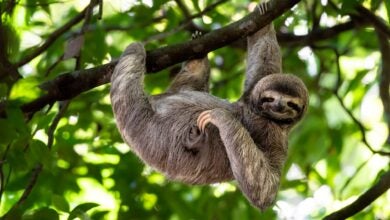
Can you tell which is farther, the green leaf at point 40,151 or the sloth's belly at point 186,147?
the sloth's belly at point 186,147

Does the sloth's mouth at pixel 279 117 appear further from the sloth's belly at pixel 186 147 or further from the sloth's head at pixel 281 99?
the sloth's belly at pixel 186 147

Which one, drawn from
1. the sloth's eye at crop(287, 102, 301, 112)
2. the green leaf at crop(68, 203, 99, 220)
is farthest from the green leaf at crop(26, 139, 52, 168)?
the sloth's eye at crop(287, 102, 301, 112)

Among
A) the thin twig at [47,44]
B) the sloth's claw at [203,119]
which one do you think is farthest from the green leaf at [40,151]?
the sloth's claw at [203,119]

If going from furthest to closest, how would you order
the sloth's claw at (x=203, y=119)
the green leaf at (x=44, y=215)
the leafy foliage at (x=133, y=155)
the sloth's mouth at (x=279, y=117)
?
the leafy foliage at (x=133, y=155) → the sloth's mouth at (x=279, y=117) → the sloth's claw at (x=203, y=119) → the green leaf at (x=44, y=215)

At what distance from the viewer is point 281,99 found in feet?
25.4

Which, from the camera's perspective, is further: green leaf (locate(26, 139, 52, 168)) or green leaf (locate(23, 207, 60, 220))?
green leaf (locate(26, 139, 52, 168))

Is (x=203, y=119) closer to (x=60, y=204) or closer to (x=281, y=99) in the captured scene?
(x=281, y=99)

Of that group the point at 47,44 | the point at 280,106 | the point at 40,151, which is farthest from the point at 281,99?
the point at 40,151

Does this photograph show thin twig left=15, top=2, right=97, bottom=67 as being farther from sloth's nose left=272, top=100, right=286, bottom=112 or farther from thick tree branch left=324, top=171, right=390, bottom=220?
thick tree branch left=324, top=171, right=390, bottom=220

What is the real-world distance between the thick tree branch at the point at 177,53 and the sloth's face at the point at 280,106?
104 cm

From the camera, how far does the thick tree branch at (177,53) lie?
668 cm

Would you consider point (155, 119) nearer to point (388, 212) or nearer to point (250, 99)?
point (250, 99)

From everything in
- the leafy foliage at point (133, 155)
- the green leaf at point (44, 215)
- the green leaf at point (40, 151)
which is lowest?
the leafy foliage at point (133, 155)

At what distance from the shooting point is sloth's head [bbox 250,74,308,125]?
776cm
